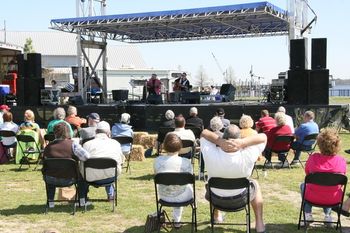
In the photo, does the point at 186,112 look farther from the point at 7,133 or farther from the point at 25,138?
the point at 25,138

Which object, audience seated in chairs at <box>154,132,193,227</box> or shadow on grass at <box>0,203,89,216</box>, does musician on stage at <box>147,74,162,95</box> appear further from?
audience seated in chairs at <box>154,132,193,227</box>

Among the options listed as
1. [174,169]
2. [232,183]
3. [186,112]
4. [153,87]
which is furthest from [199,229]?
[153,87]

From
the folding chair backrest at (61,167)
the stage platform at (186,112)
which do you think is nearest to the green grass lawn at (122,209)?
the folding chair backrest at (61,167)

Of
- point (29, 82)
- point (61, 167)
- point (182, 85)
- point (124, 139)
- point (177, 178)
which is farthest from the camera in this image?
point (182, 85)

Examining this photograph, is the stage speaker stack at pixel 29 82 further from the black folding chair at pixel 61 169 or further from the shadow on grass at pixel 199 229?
the shadow on grass at pixel 199 229

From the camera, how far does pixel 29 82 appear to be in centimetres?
1697

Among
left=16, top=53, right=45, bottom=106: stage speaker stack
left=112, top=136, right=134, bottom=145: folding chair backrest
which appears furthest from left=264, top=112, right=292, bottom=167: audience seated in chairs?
left=16, top=53, right=45, bottom=106: stage speaker stack

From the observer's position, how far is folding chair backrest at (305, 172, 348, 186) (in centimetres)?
485

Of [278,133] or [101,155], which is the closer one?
[101,155]

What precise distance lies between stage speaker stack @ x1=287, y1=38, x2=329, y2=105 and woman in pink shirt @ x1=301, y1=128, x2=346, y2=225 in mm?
9634

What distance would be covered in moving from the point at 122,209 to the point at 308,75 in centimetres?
976

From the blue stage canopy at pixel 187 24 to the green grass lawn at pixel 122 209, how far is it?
950 cm

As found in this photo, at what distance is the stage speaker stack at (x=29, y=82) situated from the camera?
16.8m

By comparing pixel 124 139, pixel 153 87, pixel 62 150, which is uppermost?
pixel 153 87
